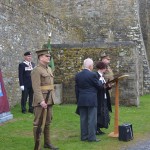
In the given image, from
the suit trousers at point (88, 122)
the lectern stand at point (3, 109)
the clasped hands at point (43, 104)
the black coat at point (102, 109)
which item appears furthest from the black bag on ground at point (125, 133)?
the lectern stand at point (3, 109)

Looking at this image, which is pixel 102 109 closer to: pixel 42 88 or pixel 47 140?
pixel 47 140

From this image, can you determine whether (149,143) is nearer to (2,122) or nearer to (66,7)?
(2,122)

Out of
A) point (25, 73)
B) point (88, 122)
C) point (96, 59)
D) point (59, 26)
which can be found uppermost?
point (59, 26)

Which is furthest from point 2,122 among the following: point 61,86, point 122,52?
point 122,52

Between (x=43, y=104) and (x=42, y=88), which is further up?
(x=42, y=88)

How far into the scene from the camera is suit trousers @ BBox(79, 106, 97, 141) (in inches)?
286

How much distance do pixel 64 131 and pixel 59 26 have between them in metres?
8.41

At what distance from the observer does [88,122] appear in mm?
7324

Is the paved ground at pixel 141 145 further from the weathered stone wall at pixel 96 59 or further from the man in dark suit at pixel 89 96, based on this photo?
the weathered stone wall at pixel 96 59

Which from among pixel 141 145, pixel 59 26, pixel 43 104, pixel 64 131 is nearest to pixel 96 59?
pixel 59 26

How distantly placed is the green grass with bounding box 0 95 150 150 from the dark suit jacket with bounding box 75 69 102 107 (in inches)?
32.8

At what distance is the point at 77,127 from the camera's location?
866 centimetres

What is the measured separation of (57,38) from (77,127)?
24.5 ft

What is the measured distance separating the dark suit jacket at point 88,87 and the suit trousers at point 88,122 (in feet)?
0.48
